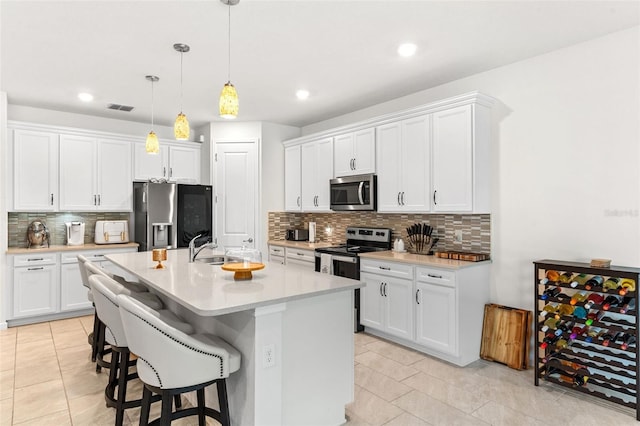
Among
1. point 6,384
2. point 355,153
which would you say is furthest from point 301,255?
point 6,384

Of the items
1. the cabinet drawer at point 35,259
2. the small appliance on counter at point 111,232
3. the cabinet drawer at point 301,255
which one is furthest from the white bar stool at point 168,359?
the small appliance on counter at point 111,232

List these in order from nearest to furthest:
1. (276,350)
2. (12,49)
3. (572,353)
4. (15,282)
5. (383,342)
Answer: (276,350), (572,353), (12,49), (383,342), (15,282)

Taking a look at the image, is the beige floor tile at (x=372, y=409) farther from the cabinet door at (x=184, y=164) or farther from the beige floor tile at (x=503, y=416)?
the cabinet door at (x=184, y=164)

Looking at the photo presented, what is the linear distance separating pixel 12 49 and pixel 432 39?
349 centimetres

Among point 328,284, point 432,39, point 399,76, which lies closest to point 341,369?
point 328,284

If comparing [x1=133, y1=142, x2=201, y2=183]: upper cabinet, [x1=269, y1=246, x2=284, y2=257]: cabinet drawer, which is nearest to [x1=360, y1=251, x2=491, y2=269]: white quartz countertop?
[x1=269, y1=246, x2=284, y2=257]: cabinet drawer

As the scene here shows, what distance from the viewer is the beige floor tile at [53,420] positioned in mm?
2488

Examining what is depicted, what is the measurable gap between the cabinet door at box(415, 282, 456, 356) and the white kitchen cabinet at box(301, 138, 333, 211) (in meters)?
2.02

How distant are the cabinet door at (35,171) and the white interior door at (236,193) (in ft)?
6.81

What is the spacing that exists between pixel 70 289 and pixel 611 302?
569cm

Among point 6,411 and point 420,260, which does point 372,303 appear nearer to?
point 420,260

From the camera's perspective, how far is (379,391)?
2908 millimetres

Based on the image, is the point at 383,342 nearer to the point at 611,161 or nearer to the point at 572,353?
the point at 572,353

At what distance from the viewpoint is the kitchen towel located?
4551 mm
